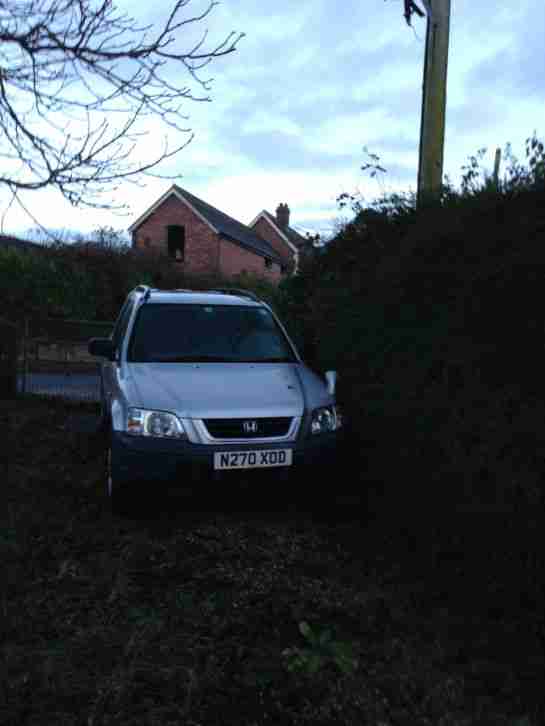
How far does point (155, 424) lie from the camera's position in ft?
15.5

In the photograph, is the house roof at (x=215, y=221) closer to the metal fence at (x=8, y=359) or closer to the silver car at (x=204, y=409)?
the metal fence at (x=8, y=359)

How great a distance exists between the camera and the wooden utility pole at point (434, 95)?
696 centimetres

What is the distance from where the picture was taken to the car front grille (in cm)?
474

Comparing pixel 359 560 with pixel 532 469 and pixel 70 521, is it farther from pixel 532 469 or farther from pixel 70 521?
pixel 70 521

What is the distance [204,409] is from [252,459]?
505mm

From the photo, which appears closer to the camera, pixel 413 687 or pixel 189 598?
pixel 413 687

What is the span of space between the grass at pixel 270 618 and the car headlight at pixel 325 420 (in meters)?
0.50

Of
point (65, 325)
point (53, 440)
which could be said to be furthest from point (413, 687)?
point (65, 325)

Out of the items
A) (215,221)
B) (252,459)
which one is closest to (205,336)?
(252,459)

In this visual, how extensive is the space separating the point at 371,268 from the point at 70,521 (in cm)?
336

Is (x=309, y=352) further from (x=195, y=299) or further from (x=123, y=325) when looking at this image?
(x=123, y=325)

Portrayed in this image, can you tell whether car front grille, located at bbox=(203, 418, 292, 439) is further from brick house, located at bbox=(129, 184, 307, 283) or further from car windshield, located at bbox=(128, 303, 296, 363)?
brick house, located at bbox=(129, 184, 307, 283)

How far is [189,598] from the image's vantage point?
3.75 metres

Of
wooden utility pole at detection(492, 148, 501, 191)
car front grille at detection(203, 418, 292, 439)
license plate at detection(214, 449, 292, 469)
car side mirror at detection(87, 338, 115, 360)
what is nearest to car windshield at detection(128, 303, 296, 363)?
car side mirror at detection(87, 338, 115, 360)
